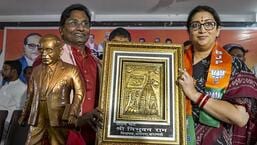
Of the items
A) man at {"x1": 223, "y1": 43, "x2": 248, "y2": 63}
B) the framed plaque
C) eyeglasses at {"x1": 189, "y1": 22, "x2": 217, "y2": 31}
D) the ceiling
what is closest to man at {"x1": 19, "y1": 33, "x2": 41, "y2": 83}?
the ceiling

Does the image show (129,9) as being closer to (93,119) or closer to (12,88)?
(12,88)

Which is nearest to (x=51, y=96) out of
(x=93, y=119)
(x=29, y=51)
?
(x=93, y=119)

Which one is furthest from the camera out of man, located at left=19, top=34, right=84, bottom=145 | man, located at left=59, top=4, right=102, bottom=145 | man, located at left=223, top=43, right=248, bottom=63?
man, located at left=223, top=43, right=248, bottom=63

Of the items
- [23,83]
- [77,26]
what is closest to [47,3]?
[23,83]

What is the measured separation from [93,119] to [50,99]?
146 mm

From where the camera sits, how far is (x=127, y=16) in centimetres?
314

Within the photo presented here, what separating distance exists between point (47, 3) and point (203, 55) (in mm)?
2023

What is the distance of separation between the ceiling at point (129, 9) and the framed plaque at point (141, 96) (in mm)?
1709

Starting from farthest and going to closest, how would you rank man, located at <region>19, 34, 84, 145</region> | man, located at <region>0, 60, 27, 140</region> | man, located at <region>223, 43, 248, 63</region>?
man, located at <region>0, 60, 27, 140</region> < man, located at <region>223, 43, 248, 63</region> < man, located at <region>19, 34, 84, 145</region>

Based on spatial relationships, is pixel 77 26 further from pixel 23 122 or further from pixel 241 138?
pixel 241 138

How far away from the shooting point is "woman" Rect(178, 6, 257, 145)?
3.80 feet

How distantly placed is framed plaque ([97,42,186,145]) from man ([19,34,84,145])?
0.35 ft

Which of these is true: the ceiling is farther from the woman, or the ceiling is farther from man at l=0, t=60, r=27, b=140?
the woman

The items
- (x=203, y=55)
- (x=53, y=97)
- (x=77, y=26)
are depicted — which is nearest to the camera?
(x=53, y=97)
